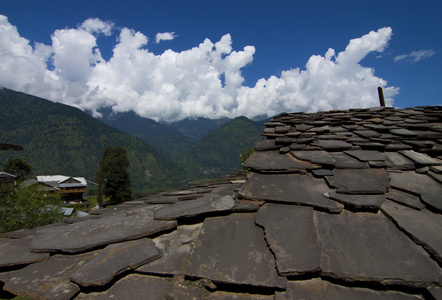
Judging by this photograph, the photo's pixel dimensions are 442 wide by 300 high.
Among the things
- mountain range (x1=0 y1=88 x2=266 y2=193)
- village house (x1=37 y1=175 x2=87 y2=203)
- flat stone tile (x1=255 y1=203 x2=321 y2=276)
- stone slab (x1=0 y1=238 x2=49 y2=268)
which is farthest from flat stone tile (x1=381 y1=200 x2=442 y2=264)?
mountain range (x1=0 y1=88 x2=266 y2=193)

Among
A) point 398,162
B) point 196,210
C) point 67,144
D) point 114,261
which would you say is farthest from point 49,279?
point 67,144

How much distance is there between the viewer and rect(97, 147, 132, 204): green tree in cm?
5006

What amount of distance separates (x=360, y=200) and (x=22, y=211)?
30.2m

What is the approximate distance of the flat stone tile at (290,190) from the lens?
78.2 inches

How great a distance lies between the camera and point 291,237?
1.58m

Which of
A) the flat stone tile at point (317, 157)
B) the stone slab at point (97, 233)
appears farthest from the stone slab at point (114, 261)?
the flat stone tile at point (317, 157)

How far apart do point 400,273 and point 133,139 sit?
19330 cm

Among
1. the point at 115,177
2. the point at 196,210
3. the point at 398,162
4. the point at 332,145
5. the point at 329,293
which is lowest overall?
Answer: the point at 115,177

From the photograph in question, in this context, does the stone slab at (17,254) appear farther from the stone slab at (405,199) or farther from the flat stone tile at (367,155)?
the flat stone tile at (367,155)

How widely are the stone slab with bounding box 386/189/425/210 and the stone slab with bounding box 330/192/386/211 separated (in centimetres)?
11

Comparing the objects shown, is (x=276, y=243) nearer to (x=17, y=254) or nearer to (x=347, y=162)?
(x=347, y=162)

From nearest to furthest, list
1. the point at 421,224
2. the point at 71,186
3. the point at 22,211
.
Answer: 1. the point at 421,224
2. the point at 22,211
3. the point at 71,186

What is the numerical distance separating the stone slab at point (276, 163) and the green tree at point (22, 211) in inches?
1089

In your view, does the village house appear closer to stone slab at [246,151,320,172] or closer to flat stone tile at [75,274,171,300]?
stone slab at [246,151,320,172]
